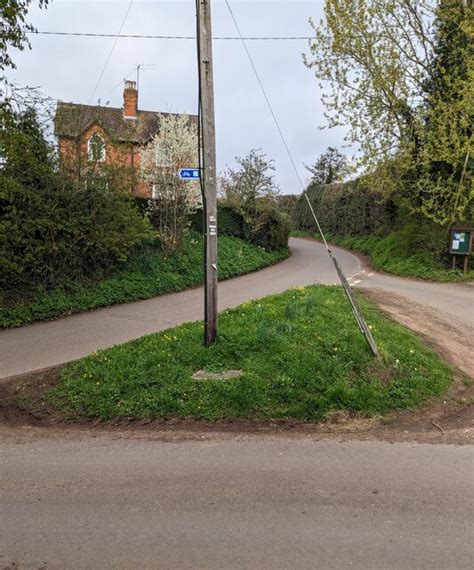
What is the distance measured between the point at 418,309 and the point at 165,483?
799 cm

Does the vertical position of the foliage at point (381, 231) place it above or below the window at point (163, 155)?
below

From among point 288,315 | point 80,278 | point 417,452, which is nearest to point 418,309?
point 288,315

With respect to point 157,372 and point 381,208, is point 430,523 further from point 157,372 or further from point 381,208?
point 381,208

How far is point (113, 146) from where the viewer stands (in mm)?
12906

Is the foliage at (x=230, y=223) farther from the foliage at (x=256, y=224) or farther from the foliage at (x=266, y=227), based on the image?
the foliage at (x=266, y=227)

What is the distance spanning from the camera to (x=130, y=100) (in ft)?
93.9

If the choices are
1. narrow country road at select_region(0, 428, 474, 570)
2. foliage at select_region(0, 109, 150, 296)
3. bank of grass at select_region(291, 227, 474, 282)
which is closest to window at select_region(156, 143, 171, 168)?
foliage at select_region(0, 109, 150, 296)

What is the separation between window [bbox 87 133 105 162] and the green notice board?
11.7 m

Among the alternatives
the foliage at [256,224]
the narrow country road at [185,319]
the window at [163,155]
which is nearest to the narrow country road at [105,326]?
the narrow country road at [185,319]

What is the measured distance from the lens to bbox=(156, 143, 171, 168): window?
1595 cm

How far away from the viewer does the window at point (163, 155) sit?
52.3 ft

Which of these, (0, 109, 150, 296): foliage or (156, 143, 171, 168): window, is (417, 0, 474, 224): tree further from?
(0, 109, 150, 296): foliage

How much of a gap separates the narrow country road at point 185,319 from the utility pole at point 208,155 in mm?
2870

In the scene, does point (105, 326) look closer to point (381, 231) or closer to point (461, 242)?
point (461, 242)
